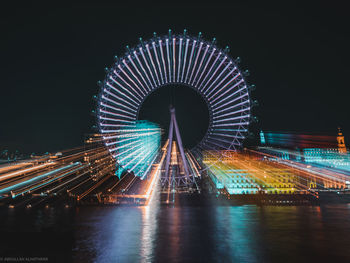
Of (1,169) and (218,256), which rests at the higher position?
(1,169)

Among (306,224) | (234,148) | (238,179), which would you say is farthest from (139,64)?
(238,179)

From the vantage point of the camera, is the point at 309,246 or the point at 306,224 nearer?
the point at 309,246

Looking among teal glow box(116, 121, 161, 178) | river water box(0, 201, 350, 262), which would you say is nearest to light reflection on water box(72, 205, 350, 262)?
river water box(0, 201, 350, 262)

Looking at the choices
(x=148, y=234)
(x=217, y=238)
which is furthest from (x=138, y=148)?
(x=217, y=238)

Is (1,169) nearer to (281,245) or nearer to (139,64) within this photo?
(139,64)

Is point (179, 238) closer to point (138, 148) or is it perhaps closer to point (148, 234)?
point (148, 234)

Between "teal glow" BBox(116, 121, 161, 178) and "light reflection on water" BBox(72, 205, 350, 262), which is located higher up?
"teal glow" BBox(116, 121, 161, 178)

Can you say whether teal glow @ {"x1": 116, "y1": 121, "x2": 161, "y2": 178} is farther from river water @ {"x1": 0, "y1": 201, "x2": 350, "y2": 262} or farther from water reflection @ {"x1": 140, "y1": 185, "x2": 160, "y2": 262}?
river water @ {"x1": 0, "y1": 201, "x2": 350, "y2": 262}

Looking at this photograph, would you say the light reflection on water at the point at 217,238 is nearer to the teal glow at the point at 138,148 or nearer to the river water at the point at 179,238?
the river water at the point at 179,238
